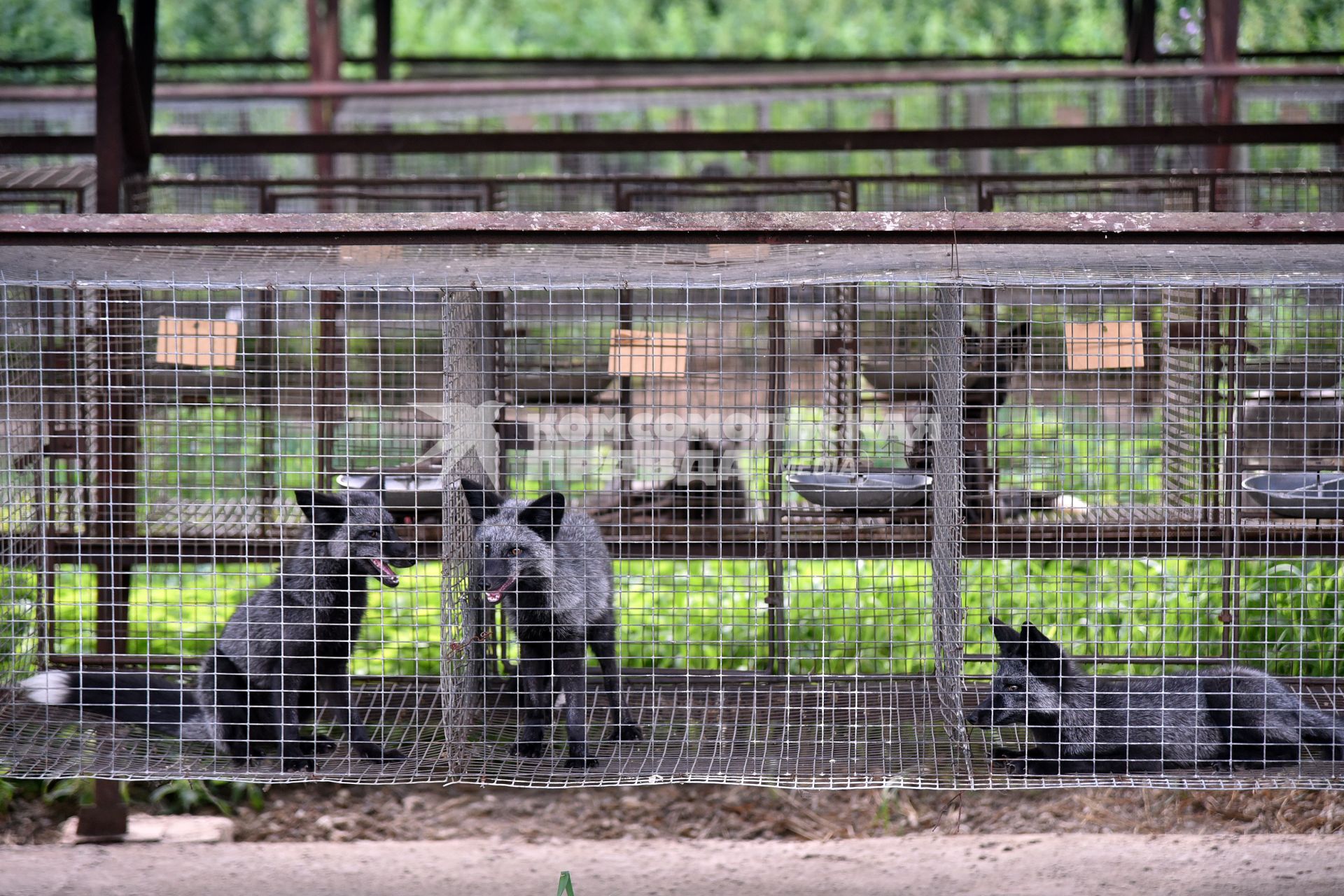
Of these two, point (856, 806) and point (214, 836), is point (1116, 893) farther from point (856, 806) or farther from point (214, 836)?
point (214, 836)

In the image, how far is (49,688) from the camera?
3.81m

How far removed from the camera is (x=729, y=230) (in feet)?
10.9

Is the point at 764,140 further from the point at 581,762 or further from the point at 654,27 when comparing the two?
the point at 654,27

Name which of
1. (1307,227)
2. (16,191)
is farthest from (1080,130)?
(16,191)

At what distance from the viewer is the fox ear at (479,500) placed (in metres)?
3.86

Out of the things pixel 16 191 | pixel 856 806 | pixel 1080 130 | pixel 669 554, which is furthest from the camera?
pixel 1080 130

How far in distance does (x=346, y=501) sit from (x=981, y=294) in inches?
104

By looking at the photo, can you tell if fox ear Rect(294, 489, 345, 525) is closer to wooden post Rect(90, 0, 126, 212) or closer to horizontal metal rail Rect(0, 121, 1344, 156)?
wooden post Rect(90, 0, 126, 212)

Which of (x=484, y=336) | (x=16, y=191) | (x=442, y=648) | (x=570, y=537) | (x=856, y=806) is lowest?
(x=856, y=806)

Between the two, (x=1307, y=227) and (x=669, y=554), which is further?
(x=669, y=554)

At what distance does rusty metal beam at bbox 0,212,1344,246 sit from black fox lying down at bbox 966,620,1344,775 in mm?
1412

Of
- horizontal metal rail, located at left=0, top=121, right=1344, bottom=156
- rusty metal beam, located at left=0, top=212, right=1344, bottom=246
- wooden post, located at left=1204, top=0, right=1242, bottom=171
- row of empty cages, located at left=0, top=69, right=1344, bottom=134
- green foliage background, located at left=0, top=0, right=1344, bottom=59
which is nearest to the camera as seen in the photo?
rusty metal beam, located at left=0, top=212, right=1344, bottom=246

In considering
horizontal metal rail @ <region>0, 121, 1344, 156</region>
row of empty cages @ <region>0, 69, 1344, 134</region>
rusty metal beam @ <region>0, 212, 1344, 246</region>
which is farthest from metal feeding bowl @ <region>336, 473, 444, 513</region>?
row of empty cages @ <region>0, 69, 1344, 134</region>

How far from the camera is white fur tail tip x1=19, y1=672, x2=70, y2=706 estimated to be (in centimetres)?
380
